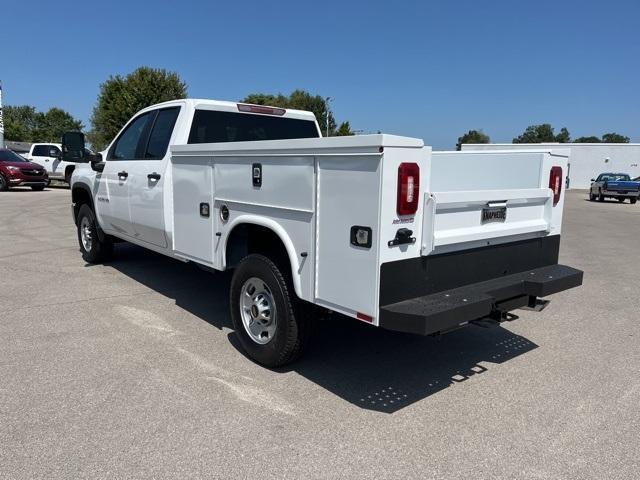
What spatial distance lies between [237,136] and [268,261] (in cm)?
229

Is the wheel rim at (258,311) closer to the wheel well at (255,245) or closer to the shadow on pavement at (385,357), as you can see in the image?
the wheel well at (255,245)

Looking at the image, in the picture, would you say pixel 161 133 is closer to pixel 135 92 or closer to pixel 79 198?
pixel 79 198

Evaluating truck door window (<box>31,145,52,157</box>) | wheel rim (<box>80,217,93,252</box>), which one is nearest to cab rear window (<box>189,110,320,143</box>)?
wheel rim (<box>80,217,93,252</box>)

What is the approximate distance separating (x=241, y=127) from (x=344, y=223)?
9.82 feet

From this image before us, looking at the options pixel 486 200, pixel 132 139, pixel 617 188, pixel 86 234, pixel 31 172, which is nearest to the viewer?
pixel 486 200

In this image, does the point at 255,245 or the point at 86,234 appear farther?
the point at 86,234

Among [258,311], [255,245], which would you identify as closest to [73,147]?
[255,245]

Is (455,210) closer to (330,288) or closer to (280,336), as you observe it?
(330,288)

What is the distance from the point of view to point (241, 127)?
581cm

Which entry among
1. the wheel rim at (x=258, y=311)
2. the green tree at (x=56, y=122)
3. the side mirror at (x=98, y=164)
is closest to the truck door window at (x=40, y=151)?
the side mirror at (x=98, y=164)

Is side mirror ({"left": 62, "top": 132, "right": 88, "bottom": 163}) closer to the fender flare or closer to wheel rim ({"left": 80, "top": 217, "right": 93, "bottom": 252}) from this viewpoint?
wheel rim ({"left": 80, "top": 217, "right": 93, "bottom": 252})

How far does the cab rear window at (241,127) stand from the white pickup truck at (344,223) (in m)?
0.02

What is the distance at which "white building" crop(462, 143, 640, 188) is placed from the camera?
4516 cm

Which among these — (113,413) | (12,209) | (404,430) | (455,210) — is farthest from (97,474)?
(12,209)
